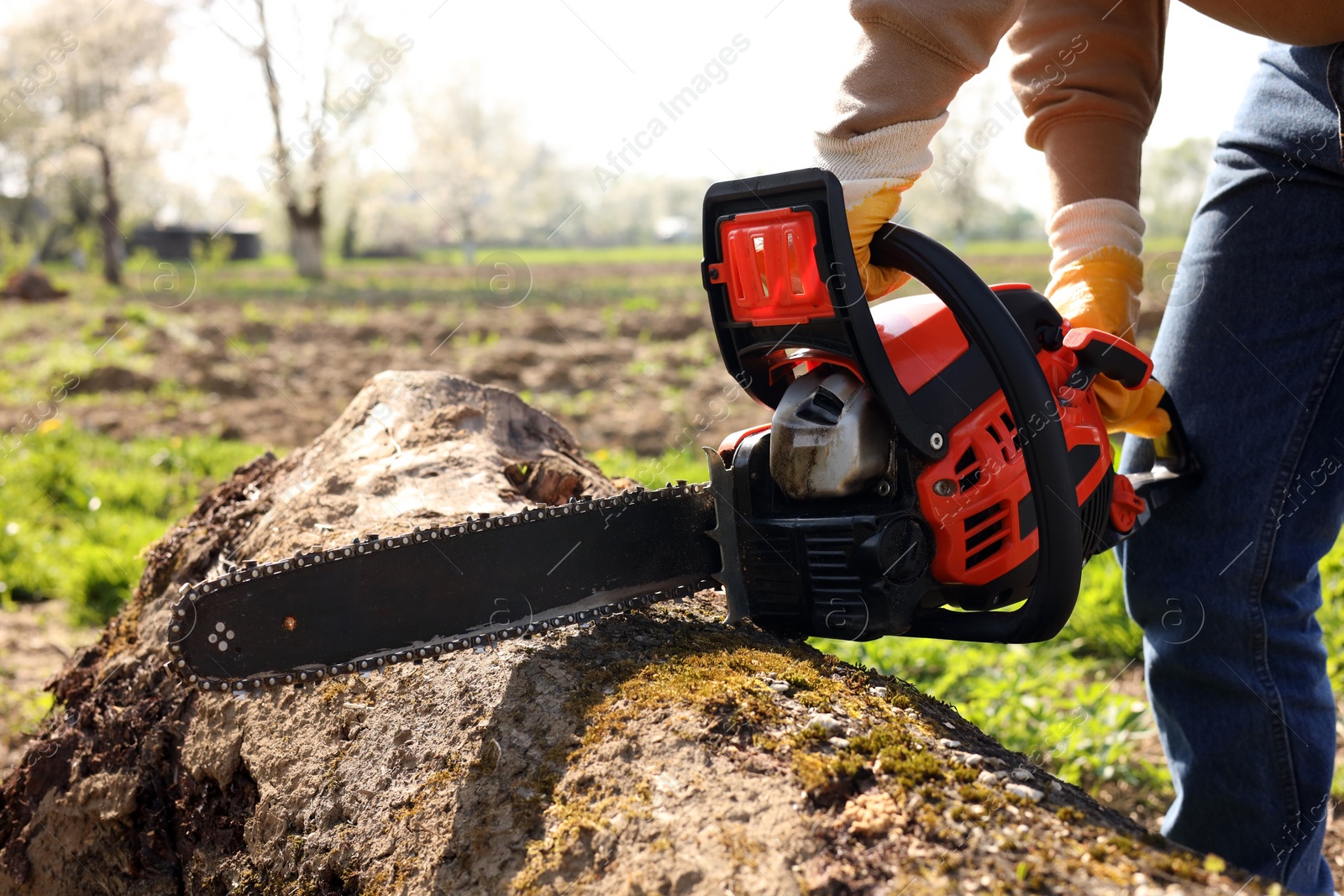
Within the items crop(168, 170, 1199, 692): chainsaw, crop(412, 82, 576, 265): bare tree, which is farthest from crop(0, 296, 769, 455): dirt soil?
crop(412, 82, 576, 265): bare tree

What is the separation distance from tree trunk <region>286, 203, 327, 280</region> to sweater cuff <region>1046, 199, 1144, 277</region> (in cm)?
2802

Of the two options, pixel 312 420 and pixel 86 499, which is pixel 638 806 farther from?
pixel 312 420

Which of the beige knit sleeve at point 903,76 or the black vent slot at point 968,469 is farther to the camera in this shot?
the black vent slot at point 968,469

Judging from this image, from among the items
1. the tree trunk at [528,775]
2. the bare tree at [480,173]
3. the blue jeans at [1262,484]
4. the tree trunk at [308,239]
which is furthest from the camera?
the bare tree at [480,173]

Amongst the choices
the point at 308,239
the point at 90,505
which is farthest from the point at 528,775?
the point at 308,239

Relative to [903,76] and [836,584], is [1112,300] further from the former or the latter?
[836,584]

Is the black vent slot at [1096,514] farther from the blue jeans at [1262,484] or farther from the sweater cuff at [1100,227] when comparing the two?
the sweater cuff at [1100,227]

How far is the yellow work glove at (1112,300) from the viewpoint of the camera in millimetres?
2162

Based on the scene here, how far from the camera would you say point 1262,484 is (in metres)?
2.16

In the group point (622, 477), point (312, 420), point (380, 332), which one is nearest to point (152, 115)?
point (380, 332)

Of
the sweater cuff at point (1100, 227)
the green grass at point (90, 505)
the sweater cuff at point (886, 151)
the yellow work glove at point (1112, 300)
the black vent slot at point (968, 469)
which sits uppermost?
the sweater cuff at point (886, 151)

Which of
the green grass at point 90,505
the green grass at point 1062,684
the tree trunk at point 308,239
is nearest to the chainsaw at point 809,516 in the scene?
the green grass at point 1062,684

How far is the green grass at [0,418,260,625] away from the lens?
4.36 m

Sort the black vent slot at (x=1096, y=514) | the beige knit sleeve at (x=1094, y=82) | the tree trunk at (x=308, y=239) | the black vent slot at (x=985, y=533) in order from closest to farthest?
the black vent slot at (x=985, y=533)
the black vent slot at (x=1096, y=514)
the beige knit sleeve at (x=1094, y=82)
the tree trunk at (x=308, y=239)
